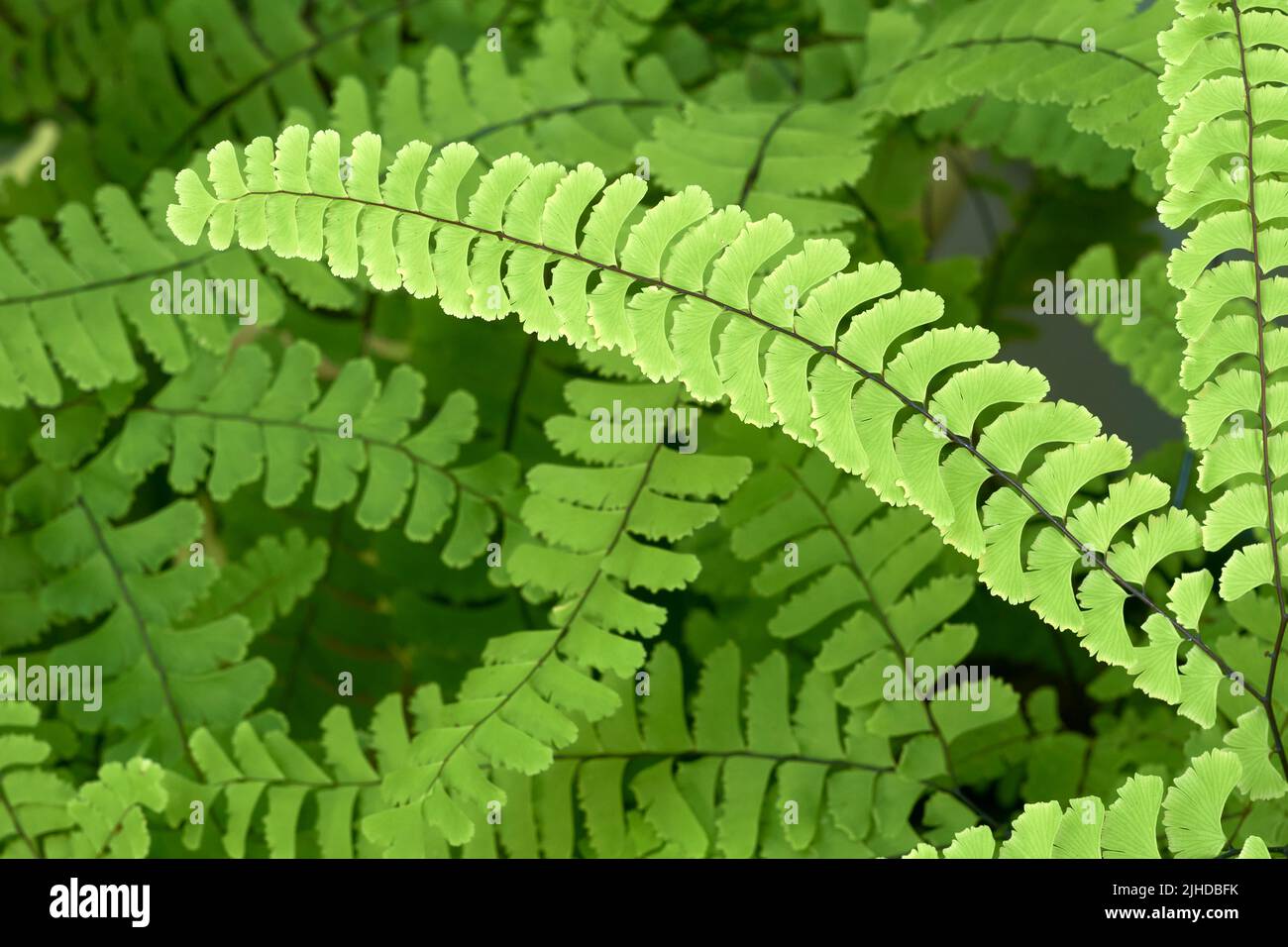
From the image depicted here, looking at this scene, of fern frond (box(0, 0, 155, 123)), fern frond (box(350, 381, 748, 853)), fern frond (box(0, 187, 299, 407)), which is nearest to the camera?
fern frond (box(350, 381, 748, 853))

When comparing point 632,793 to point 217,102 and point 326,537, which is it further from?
point 217,102

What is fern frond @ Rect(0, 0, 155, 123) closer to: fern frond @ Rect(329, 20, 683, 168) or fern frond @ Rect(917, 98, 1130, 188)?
fern frond @ Rect(329, 20, 683, 168)

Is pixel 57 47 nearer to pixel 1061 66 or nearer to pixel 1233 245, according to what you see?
pixel 1061 66

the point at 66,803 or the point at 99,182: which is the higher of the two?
the point at 99,182

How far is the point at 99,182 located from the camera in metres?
0.85

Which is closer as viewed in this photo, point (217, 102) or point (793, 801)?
point (793, 801)

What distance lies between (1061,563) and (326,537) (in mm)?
573

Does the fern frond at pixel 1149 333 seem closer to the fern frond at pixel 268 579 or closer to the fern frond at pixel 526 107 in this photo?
the fern frond at pixel 526 107

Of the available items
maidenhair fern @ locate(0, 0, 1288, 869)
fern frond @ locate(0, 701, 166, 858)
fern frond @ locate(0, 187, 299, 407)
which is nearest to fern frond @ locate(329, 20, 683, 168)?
maidenhair fern @ locate(0, 0, 1288, 869)

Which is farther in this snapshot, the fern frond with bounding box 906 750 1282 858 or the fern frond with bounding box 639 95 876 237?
the fern frond with bounding box 639 95 876 237

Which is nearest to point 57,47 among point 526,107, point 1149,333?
point 526,107

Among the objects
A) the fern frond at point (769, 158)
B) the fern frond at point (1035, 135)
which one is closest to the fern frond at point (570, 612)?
the fern frond at point (769, 158)

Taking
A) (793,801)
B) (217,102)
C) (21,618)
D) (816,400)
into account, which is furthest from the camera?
(217,102)
